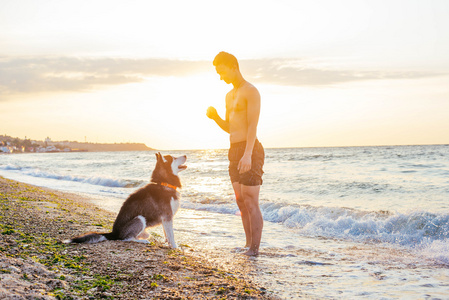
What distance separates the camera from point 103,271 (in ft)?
12.0

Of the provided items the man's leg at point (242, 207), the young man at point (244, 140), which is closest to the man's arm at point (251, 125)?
the young man at point (244, 140)

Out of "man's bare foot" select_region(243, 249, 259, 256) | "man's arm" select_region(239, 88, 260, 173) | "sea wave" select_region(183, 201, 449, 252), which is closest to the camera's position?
"man's arm" select_region(239, 88, 260, 173)

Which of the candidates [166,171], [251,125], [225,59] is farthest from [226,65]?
[166,171]

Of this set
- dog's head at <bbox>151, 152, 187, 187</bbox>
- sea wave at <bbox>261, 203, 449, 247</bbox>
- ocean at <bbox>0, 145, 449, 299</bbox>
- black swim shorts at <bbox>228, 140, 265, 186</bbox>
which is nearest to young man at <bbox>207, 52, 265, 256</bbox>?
black swim shorts at <bbox>228, 140, 265, 186</bbox>

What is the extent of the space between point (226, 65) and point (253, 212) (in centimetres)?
222

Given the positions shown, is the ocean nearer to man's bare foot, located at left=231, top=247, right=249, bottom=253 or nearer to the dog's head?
man's bare foot, located at left=231, top=247, right=249, bottom=253

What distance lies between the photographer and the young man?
4957 mm

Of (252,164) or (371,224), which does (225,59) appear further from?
(371,224)

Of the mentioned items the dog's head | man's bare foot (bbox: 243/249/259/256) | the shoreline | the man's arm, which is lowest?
man's bare foot (bbox: 243/249/259/256)

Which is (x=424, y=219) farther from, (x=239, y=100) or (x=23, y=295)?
(x=23, y=295)

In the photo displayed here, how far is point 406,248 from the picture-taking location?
21.5 ft

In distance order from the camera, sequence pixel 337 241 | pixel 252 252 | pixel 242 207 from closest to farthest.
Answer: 1. pixel 252 252
2. pixel 242 207
3. pixel 337 241

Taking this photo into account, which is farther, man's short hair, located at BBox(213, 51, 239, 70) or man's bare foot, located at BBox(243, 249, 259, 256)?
man's bare foot, located at BBox(243, 249, 259, 256)

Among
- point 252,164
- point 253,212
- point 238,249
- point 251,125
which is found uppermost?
point 251,125
